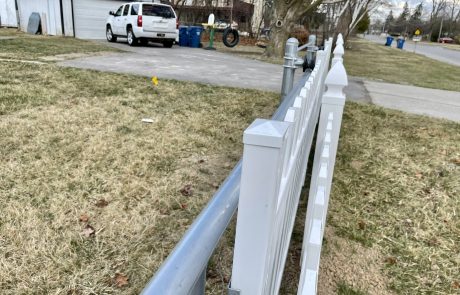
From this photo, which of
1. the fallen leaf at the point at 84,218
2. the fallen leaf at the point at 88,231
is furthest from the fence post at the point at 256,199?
the fallen leaf at the point at 84,218

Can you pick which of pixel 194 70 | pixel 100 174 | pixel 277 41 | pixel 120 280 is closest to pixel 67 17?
pixel 277 41

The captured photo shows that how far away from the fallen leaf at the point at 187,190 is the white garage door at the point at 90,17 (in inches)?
784

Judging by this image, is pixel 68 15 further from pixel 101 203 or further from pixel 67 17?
pixel 101 203

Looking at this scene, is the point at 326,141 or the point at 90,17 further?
the point at 90,17

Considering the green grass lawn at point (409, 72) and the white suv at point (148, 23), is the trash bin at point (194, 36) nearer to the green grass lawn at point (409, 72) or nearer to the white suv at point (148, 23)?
the white suv at point (148, 23)

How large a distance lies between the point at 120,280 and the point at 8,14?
25.1 m

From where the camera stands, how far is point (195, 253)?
0.98 metres

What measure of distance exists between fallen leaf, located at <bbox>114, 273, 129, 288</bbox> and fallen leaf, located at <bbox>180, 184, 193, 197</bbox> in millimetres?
1165

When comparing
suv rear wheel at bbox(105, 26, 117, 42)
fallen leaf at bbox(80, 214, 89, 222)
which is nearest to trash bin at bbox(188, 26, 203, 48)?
suv rear wheel at bbox(105, 26, 117, 42)

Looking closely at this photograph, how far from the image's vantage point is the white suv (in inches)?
662

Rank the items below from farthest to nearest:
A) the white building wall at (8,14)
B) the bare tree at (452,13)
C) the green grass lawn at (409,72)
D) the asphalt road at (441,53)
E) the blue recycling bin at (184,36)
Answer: the bare tree at (452,13), the asphalt road at (441,53), the white building wall at (8,14), the blue recycling bin at (184,36), the green grass lawn at (409,72)

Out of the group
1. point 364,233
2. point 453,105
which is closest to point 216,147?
point 364,233

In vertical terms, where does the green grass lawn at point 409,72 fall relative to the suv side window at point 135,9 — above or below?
below

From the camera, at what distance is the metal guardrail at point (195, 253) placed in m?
0.87
